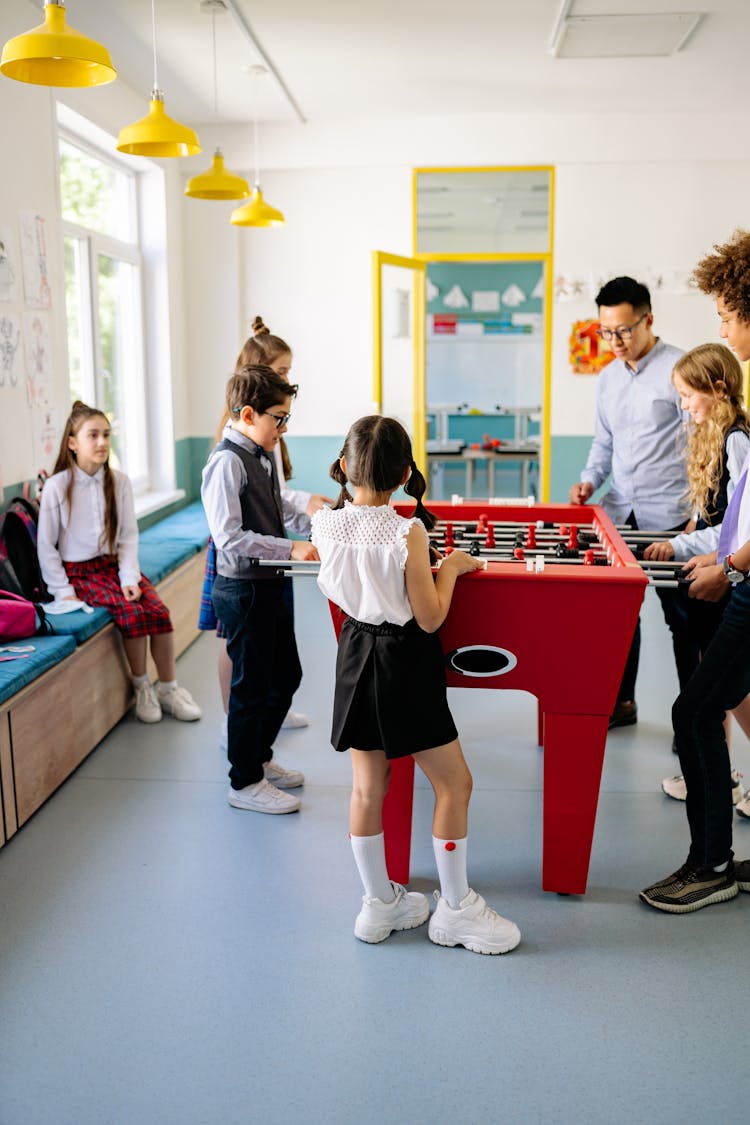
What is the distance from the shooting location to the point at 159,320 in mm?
6715

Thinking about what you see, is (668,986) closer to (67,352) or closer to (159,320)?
(67,352)

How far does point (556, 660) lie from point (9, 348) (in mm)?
2893

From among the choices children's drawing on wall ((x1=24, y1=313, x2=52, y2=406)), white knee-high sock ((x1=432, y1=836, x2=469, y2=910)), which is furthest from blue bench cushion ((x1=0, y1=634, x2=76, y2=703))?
children's drawing on wall ((x1=24, y1=313, x2=52, y2=406))

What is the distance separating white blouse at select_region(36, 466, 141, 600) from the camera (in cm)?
388

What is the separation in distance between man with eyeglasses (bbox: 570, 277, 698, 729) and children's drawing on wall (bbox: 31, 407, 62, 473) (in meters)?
2.40

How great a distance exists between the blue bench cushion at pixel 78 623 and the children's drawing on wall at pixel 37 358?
1207mm

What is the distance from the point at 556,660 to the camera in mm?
2492

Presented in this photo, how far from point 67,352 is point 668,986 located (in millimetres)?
3933

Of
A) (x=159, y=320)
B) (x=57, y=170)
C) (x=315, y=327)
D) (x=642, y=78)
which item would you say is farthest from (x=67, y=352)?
(x=642, y=78)

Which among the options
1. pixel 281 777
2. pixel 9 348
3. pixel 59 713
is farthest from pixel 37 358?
pixel 281 777

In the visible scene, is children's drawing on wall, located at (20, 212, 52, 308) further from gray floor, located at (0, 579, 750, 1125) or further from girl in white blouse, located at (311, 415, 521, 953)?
girl in white blouse, located at (311, 415, 521, 953)

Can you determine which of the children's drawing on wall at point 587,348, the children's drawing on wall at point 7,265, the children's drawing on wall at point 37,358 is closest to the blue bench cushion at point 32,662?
the children's drawing on wall at point 37,358

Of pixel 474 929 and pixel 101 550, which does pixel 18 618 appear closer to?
pixel 101 550

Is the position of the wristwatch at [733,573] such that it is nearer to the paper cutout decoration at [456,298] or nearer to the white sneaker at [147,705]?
the white sneaker at [147,705]
